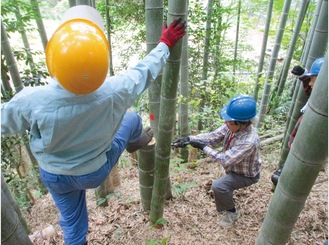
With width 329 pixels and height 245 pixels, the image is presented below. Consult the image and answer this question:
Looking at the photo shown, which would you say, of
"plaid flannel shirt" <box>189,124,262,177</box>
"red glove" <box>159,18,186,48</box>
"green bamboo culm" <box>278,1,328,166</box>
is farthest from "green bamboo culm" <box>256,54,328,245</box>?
"green bamboo culm" <box>278,1,328,166</box>

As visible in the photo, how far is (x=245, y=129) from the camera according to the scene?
300cm

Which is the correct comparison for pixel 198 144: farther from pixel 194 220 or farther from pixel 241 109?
pixel 194 220

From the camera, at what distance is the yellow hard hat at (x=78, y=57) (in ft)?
4.83

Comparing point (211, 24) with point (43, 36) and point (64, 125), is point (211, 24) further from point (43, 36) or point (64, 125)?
point (64, 125)

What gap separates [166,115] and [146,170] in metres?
0.82

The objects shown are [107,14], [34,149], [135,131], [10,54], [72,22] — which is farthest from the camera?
[107,14]

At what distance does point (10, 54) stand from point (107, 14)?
2.75 meters

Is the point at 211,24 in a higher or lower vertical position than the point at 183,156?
higher

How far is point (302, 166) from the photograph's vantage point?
1521mm

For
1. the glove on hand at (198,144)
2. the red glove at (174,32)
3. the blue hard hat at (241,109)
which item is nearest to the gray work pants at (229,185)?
the glove on hand at (198,144)

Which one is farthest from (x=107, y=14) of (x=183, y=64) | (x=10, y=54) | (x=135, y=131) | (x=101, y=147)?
(x=101, y=147)

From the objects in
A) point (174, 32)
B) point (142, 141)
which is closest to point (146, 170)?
point (142, 141)

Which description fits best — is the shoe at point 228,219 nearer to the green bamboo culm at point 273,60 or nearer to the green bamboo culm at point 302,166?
the green bamboo culm at point 302,166

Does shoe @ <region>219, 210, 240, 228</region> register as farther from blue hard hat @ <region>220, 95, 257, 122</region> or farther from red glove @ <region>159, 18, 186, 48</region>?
red glove @ <region>159, 18, 186, 48</region>
